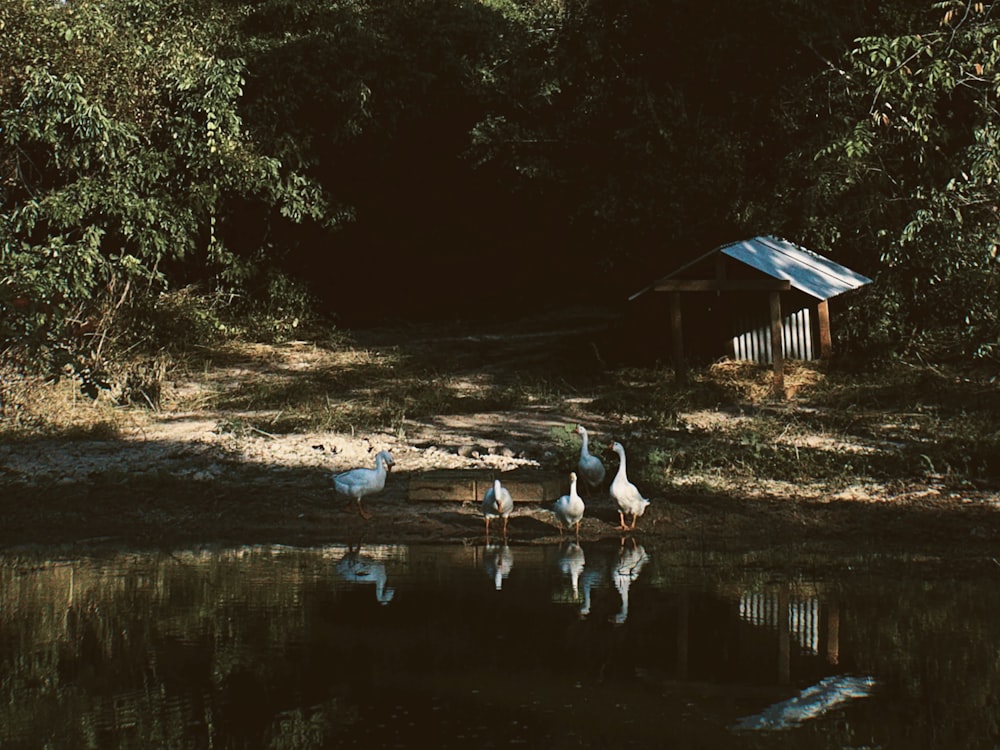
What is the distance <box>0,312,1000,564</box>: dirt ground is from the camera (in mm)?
11234

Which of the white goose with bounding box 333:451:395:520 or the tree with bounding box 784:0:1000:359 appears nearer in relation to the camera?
the tree with bounding box 784:0:1000:359

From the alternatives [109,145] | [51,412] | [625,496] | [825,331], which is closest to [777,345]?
[825,331]

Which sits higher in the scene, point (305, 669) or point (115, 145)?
point (115, 145)

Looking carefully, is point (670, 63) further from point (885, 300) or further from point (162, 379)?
point (162, 379)

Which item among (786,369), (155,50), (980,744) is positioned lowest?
(980,744)

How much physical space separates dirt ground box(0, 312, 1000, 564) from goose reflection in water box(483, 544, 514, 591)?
16.0 inches

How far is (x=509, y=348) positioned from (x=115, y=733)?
17966 millimetres

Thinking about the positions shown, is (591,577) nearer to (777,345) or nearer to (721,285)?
(777,345)

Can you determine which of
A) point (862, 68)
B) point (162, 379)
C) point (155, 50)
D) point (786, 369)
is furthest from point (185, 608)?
point (155, 50)

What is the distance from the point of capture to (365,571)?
987cm

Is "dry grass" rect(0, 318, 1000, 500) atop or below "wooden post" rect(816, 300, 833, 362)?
below

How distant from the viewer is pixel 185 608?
8633 millimetres

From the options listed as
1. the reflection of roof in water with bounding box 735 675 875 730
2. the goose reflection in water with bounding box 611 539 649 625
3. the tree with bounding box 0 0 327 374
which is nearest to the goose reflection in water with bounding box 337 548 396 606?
the goose reflection in water with bounding box 611 539 649 625

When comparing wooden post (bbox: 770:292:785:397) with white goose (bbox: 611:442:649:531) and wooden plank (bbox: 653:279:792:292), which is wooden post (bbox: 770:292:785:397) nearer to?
wooden plank (bbox: 653:279:792:292)
